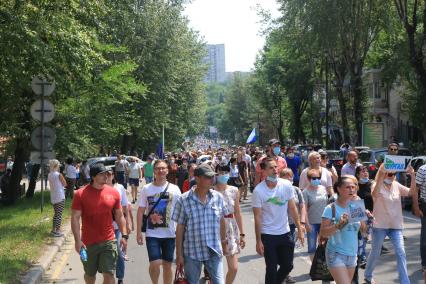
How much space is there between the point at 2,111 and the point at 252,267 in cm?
1155

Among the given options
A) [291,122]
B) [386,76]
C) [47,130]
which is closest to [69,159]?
[47,130]

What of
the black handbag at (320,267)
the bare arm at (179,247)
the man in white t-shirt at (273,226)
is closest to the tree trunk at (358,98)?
the man in white t-shirt at (273,226)

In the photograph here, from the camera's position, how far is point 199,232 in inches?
243

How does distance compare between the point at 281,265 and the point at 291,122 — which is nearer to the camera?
the point at 281,265

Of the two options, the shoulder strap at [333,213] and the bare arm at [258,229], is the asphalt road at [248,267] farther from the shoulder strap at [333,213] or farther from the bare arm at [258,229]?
the shoulder strap at [333,213]

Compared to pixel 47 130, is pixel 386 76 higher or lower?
higher

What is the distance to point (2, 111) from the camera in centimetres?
1927

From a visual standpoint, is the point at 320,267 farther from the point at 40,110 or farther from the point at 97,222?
the point at 40,110

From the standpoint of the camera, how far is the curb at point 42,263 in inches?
362

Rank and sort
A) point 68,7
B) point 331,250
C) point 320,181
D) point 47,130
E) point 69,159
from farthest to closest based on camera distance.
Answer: point 69,159
point 47,130
point 68,7
point 320,181
point 331,250

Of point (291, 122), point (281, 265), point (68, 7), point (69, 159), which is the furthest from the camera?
point (291, 122)

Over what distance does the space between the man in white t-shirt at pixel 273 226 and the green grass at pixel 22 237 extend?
141 inches

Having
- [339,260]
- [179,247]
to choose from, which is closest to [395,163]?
[339,260]

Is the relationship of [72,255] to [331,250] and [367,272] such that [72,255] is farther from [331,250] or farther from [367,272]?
[331,250]
